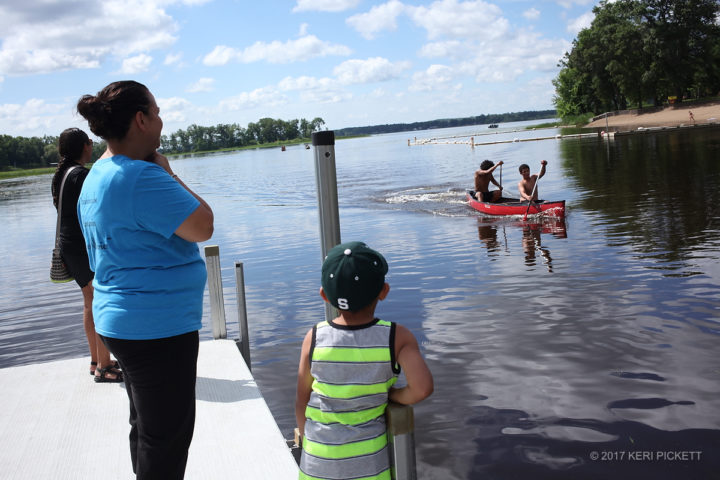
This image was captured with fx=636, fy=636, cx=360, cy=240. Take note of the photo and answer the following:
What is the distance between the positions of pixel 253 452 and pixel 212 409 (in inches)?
34.1

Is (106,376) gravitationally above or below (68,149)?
below

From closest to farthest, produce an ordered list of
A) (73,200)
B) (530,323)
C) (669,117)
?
(73,200), (530,323), (669,117)

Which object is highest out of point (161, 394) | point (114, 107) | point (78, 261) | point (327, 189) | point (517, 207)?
point (114, 107)

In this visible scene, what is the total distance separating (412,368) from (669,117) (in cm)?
8131

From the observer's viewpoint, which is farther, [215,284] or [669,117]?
[669,117]

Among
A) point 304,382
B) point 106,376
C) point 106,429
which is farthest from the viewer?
point 106,376

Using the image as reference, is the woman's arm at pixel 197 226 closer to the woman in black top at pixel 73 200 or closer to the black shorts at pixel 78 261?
the woman in black top at pixel 73 200

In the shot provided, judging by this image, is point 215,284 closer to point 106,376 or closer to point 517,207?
point 106,376

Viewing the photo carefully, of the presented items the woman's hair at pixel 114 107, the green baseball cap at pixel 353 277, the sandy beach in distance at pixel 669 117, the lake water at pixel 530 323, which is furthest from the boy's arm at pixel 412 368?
the sandy beach in distance at pixel 669 117

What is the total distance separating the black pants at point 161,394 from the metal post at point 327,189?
1071 mm

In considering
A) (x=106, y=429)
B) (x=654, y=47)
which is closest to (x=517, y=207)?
(x=106, y=429)

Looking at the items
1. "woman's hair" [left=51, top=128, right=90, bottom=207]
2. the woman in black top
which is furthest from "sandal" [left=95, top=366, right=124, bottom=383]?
"woman's hair" [left=51, top=128, right=90, bottom=207]

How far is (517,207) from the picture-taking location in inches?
735

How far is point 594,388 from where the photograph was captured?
637 cm
